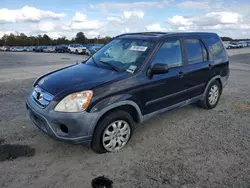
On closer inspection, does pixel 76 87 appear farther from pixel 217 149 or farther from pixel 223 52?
pixel 223 52

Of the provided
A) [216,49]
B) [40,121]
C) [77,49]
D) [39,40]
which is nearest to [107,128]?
[40,121]

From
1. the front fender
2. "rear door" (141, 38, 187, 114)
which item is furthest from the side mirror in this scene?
the front fender

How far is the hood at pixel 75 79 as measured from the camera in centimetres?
328

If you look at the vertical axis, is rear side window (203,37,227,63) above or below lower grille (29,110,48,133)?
above

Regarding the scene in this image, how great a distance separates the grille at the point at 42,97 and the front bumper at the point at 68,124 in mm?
102

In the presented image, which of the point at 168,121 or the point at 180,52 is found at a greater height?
the point at 180,52

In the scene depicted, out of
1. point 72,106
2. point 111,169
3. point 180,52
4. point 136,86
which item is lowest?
point 111,169

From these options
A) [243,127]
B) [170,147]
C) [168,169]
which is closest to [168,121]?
[170,147]

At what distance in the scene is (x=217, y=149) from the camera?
3654mm

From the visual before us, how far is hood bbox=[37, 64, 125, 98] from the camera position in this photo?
328 centimetres

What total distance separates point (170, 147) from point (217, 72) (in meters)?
2.58

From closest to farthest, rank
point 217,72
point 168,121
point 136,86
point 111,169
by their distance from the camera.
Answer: point 111,169 < point 136,86 < point 168,121 < point 217,72

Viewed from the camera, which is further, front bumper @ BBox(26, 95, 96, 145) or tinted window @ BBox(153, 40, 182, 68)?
tinted window @ BBox(153, 40, 182, 68)

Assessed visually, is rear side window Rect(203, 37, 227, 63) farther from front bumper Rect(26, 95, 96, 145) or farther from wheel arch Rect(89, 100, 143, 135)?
front bumper Rect(26, 95, 96, 145)
